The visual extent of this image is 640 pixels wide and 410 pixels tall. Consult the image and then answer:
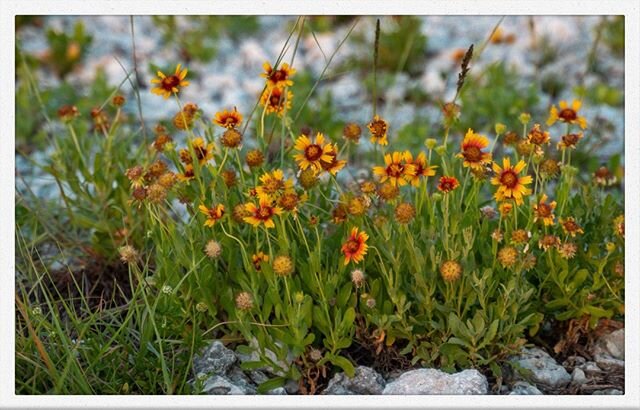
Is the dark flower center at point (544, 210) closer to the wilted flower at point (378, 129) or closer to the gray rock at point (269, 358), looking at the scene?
the wilted flower at point (378, 129)

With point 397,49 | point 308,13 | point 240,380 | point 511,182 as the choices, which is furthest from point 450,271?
point 397,49

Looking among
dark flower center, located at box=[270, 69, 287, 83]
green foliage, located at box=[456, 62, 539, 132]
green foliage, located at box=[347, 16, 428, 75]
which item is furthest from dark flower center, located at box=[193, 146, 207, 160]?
green foliage, located at box=[347, 16, 428, 75]

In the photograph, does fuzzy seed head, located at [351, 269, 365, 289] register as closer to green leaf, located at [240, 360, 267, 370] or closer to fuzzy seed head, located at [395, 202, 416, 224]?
fuzzy seed head, located at [395, 202, 416, 224]

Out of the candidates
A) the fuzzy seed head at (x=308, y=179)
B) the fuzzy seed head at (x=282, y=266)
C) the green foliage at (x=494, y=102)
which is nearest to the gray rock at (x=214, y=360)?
the fuzzy seed head at (x=282, y=266)

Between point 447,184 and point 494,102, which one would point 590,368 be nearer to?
point 447,184

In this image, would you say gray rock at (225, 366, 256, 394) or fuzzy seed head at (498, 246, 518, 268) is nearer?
fuzzy seed head at (498, 246, 518, 268)
